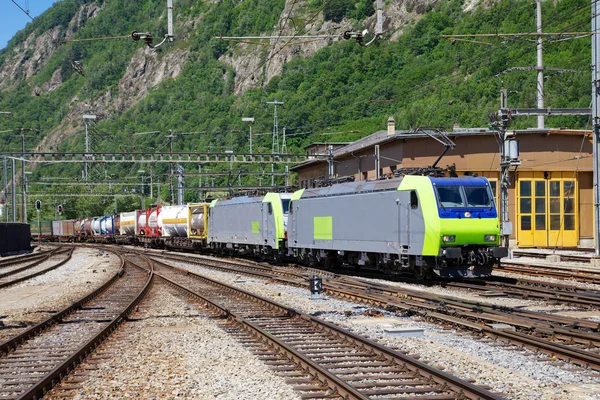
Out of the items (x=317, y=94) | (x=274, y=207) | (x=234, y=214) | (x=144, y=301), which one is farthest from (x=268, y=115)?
(x=144, y=301)

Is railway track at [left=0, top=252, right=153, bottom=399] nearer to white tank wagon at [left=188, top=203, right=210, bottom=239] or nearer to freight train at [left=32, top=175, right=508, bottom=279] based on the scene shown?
freight train at [left=32, top=175, right=508, bottom=279]

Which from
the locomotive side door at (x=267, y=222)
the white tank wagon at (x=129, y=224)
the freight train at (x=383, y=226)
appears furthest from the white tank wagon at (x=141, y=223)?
the locomotive side door at (x=267, y=222)

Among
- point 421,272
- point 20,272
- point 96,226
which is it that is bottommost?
point 20,272

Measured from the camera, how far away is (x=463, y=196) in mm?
21750

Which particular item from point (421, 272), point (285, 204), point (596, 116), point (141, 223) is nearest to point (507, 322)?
point (421, 272)

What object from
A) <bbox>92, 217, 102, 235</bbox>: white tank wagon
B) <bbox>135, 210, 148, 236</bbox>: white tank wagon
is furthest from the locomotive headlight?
<bbox>92, 217, 102, 235</bbox>: white tank wagon

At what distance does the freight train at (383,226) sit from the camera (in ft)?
69.5

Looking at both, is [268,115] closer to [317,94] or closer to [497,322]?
[317,94]

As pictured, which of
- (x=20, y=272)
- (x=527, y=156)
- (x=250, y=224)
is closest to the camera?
(x=20, y=272)

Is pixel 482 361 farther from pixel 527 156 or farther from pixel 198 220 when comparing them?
pixel 198 220

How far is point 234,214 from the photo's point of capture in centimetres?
3969

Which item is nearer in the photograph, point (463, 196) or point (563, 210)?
point (463, 196)

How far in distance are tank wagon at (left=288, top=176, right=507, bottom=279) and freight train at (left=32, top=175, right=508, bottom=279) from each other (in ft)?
0.09

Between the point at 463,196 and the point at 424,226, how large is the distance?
157cm
